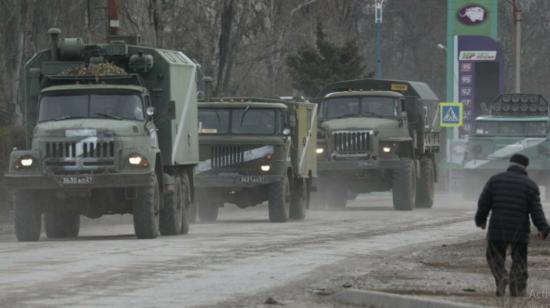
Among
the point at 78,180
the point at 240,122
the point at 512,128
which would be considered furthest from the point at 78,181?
the point at 512,128

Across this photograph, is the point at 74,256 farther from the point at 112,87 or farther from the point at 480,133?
the point at 480,133

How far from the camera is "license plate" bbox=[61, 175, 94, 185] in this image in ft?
84.6

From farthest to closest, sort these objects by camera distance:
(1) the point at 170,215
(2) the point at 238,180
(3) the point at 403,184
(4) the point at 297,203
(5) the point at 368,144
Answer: (3) the point at 403,184
(5) the point at 368,144
(4) the point at 297,203
(2) the point at 238,180
(1) the point at 170,215

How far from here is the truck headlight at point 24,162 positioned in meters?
26.0

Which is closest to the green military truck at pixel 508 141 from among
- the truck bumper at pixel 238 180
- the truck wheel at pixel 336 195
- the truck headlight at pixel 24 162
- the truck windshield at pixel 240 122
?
the truck wheel at pixel 336 195

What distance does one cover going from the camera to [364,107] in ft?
133

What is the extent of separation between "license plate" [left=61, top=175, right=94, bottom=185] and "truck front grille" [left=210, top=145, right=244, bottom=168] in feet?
26.8

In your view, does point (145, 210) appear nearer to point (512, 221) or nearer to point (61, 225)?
point (61, 225)

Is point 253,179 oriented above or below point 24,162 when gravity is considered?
below

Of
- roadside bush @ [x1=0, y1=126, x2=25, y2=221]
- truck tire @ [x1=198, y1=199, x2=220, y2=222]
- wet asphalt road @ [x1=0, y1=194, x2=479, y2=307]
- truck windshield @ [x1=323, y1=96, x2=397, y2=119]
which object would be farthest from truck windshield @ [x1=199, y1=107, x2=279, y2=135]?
truck windshield @ [x1=323, y1=96, x2=397, y2=119]

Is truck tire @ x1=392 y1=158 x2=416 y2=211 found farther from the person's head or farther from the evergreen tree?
the person's head

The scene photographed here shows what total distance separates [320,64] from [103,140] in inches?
1179

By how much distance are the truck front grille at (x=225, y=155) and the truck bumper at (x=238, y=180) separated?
12.3 inches

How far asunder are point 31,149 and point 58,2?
1318 cm
